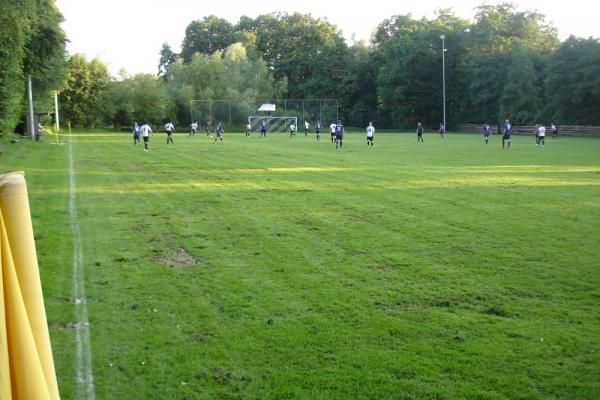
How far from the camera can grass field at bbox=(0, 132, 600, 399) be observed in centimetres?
493

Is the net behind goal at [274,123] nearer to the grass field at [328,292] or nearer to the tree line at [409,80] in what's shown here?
the tree line at [409,80]

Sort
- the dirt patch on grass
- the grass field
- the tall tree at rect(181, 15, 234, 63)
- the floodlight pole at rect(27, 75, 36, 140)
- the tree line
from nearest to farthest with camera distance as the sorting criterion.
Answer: the grass field
the dirt patch on grass
the floodlight pole at rect(27, 75, 36, 140)
the tree line
the tall tree at rect(181, 15, 234, 63)

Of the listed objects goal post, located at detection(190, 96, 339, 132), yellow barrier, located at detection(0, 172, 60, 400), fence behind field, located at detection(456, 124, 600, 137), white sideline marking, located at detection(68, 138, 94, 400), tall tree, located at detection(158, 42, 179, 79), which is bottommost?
white sideline marking, located at detection(68, 138, 94, 400)

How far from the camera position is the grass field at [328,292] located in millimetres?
4926

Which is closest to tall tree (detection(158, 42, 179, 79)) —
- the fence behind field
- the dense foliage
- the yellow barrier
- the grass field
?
the fence behind field

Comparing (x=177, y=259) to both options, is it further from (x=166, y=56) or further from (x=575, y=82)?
(x=166, y=56)

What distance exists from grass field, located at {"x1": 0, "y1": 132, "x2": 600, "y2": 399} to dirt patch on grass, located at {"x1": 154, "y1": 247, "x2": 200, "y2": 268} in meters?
0.03

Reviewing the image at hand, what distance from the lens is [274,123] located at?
240 ft

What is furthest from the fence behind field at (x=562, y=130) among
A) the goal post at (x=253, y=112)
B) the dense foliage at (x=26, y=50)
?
the dense foliage at (x=26, y=50)

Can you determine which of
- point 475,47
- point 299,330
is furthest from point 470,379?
point 475,47

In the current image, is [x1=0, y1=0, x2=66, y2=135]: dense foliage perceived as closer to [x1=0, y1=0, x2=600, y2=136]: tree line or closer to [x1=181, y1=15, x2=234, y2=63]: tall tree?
[x1=0, y1=0, x2=600, y2=136]: tree line

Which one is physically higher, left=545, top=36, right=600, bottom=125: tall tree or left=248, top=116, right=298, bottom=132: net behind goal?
left=545, top=36, right=600, bottom=125: tall tree

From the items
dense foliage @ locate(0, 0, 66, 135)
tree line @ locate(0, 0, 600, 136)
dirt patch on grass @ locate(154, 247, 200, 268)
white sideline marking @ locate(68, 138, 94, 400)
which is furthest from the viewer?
tree line @ locate(0, 0, 600, 136)

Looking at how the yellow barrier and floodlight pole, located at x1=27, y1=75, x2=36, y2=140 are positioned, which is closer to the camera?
the yellow barrier
